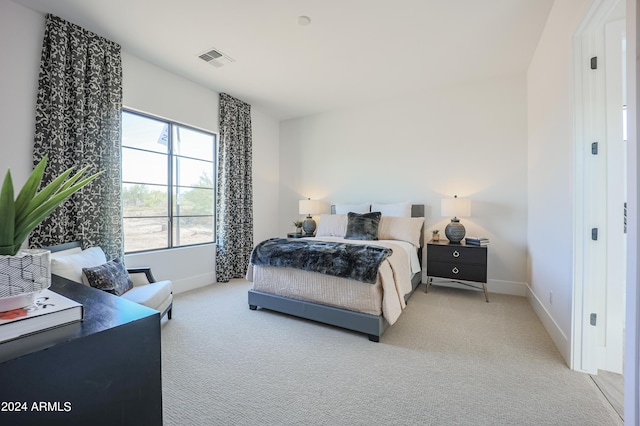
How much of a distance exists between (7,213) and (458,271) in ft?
12.3

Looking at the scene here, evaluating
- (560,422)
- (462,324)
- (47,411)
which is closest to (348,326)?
(462,324)

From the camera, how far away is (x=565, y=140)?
2.07 meters

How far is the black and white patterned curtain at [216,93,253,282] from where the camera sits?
13.5 ft

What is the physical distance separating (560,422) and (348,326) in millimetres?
1426

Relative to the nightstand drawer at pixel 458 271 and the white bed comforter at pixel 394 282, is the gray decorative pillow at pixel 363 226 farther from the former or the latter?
the nightstand drawer at pixel 458 271

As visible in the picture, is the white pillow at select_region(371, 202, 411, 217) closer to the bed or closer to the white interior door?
the bed

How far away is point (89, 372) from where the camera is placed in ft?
2.24

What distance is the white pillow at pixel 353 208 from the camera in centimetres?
425

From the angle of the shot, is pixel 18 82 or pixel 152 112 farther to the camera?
pixel 152 112

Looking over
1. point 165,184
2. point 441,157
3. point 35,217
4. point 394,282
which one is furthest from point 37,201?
point 441,157

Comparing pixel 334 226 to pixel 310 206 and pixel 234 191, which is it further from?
pixel 234 191

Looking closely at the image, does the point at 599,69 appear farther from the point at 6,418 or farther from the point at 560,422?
Answer: the point at 6,418

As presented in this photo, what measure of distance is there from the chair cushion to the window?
0.97 metres

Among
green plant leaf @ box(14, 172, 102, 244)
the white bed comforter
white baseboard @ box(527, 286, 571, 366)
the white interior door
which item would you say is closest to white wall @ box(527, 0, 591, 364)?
white baseboard @ box(527, 286, 571, 366)
